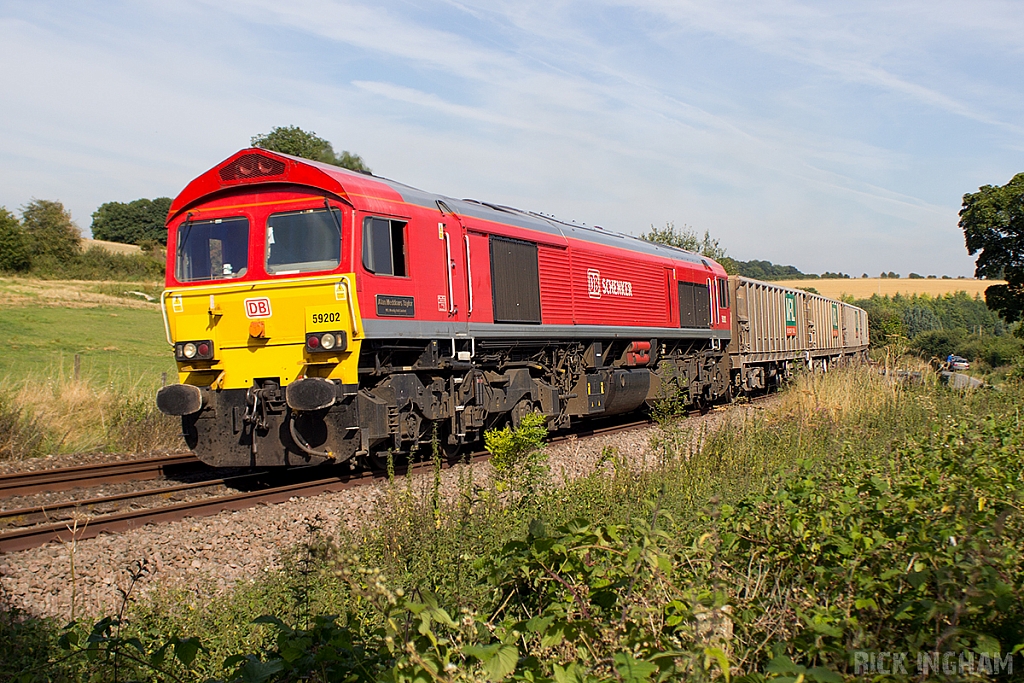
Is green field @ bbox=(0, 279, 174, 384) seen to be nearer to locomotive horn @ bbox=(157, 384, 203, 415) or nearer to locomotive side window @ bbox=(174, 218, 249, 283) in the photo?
locomotive side window @ bbox=(174, 218, 249, 283)

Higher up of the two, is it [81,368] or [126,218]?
[126,218]

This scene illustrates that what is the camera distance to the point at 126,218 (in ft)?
296

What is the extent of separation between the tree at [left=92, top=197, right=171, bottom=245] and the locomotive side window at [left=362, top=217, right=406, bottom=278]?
3410 inches

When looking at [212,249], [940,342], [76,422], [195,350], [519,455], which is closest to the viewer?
[519,455]

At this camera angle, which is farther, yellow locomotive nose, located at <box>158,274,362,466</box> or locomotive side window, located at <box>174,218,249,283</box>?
locomotive side window, located at <box>174,218,249,283</box>

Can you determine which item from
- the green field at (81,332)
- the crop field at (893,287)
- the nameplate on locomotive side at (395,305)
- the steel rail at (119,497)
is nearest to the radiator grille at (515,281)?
the nameplate on locomotive side at (395,305)

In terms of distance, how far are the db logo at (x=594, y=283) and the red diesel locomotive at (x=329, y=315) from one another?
2671mm

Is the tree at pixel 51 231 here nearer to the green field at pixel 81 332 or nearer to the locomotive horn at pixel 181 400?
the green field at pixel 81 332

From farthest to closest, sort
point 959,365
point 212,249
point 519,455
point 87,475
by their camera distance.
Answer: point 959,365, point 87,475, point 212,249, point 519,455

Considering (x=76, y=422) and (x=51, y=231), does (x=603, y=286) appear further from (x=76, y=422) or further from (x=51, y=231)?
(x=51, y=231)

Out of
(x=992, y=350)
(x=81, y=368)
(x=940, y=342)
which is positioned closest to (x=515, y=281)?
(x=81, y=368)

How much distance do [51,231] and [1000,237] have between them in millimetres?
58474

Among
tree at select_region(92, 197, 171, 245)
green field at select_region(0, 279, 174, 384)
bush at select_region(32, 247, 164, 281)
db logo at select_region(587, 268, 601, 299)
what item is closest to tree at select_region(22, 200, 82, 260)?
bush at select_region(32, 247, 164, 281)

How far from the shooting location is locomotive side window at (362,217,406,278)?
30.6ft
